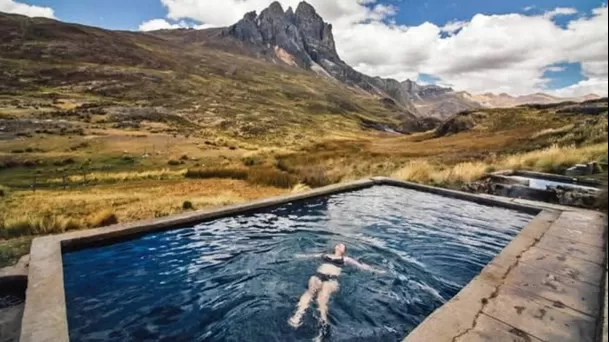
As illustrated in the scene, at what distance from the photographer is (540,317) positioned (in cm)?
427

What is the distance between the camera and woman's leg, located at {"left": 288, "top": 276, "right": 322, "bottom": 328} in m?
5.45

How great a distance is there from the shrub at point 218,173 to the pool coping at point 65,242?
7.30 metres

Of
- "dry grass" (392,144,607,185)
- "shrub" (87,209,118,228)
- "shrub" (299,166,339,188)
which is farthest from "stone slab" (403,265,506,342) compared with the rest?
"shrub" (299,166,339,188)

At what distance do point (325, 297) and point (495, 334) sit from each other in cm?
286

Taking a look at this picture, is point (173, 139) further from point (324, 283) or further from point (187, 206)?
point (324, 283)

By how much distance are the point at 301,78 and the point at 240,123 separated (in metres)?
124

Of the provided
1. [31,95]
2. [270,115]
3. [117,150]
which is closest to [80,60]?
[31,95]

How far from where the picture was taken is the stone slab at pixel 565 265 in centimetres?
545

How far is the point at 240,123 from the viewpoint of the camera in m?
65.8

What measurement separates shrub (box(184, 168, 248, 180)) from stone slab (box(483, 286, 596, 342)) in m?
15.3

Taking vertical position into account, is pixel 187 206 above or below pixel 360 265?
above

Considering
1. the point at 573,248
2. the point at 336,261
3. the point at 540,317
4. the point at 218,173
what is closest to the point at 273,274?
the point at 336,261

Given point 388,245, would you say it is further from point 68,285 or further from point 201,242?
point 68,285

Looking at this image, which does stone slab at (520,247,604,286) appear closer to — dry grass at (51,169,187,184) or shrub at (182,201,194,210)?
shrub at (182,201,194,210)
